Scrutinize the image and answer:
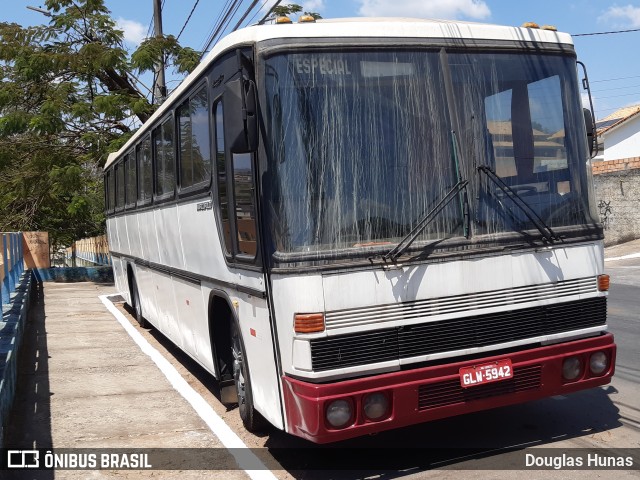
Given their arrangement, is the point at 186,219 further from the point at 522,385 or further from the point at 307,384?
the point at 522,385

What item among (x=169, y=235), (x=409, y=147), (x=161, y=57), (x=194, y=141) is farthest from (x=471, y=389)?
(x=161, y=57)

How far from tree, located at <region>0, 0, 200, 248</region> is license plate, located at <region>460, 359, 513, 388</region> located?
57.4 feet

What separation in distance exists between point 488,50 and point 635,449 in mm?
2968

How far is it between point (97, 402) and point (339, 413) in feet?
12.8

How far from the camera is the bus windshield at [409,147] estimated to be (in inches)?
190

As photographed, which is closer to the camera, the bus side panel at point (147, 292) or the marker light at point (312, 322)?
the marker light at point (312, 322)

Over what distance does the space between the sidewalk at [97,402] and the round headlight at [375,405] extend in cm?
119

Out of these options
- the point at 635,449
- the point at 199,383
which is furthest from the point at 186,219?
the point at 635,449

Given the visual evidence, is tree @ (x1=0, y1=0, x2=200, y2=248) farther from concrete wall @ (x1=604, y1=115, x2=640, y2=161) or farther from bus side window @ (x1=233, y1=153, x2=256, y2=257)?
concrete wall @ (x1=604, y1=115, x2=640, y2=161)

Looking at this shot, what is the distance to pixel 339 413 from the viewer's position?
15.2 feet

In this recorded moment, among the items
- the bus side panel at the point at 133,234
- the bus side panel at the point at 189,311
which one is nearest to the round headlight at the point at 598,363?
the bus side panel at the point at 189,311

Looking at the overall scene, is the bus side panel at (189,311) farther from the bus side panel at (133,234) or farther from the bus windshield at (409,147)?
the bus side panel at (133,234)

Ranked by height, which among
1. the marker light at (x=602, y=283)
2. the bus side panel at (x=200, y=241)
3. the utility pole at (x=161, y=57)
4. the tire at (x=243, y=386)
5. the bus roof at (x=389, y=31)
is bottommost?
the tire at (x=243, y=386)

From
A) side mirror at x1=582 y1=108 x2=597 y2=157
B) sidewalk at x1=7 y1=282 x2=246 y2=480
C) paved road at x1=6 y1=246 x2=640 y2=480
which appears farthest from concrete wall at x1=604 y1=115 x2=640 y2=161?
side mirror at x1=582 y1=108 x2=597 y2=157
